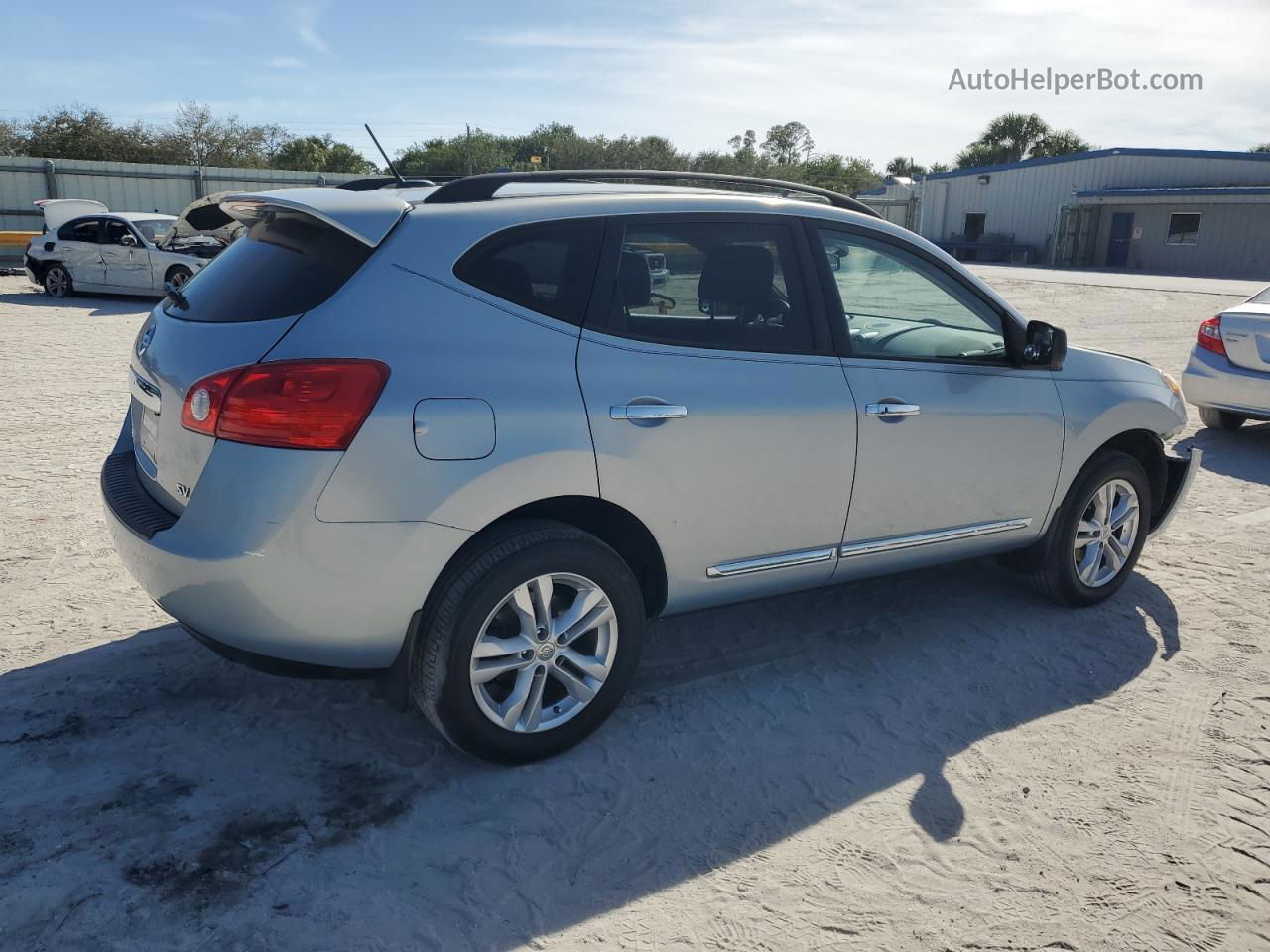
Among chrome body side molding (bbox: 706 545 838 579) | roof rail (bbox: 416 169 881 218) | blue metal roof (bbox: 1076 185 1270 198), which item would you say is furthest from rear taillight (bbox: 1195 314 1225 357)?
blue metal roof (bbox: 1076 185 1270 198)

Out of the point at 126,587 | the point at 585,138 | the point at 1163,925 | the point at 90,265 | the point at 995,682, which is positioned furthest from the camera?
the point at 585,138

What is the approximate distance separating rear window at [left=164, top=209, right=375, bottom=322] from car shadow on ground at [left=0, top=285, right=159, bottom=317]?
46.6 feet

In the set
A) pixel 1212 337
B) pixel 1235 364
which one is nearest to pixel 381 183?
pixel 1235 364

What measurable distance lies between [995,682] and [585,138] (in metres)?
62.8

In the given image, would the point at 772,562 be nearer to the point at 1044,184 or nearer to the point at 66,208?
the point at 66,208

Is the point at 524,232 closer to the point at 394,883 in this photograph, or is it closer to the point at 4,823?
the point at 394,883

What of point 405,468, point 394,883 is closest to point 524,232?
point 405,468

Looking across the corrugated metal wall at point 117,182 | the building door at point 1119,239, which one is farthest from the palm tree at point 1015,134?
the corrugated metal wall at point 117,182

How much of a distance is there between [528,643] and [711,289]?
4.69ft

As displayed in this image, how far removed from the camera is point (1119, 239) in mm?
42344

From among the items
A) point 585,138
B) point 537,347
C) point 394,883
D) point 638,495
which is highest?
point 585,138

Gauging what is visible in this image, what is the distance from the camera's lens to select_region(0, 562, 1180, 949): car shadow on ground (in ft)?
8.70

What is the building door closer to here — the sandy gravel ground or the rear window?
the sandy gravel ground

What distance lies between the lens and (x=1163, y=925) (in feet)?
8.80
